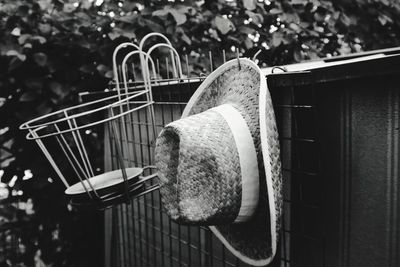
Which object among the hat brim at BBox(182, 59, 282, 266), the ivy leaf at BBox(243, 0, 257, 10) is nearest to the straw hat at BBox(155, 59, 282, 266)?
the hat brim at BBox(182, 59, 282, 266)

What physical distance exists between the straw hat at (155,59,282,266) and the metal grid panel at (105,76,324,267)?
13 centimetres

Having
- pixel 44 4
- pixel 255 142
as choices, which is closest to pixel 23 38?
pixel 44 4

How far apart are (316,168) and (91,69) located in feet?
5.65

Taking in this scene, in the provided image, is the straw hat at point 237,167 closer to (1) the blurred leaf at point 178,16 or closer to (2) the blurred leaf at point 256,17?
(1) the blurred leaf at point 178,16

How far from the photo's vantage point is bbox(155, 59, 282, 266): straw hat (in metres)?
0.97

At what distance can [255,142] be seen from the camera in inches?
41.3

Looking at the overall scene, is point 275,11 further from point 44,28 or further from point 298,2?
point 44,28

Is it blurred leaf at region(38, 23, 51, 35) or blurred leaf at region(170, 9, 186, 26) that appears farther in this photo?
blurred leaf at region(38, 23, 51, 35)

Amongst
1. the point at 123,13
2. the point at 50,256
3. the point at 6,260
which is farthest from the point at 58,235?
the point at 123,13

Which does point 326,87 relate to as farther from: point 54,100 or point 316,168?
point 54,100

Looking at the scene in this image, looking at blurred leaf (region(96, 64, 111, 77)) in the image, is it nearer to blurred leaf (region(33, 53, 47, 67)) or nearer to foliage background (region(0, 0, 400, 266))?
foliage background (region(0, 0, 400, 266))

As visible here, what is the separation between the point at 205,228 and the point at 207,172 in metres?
0.61

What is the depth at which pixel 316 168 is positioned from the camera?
1.10 meters

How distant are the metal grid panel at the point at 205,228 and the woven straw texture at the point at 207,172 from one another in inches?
8.4
